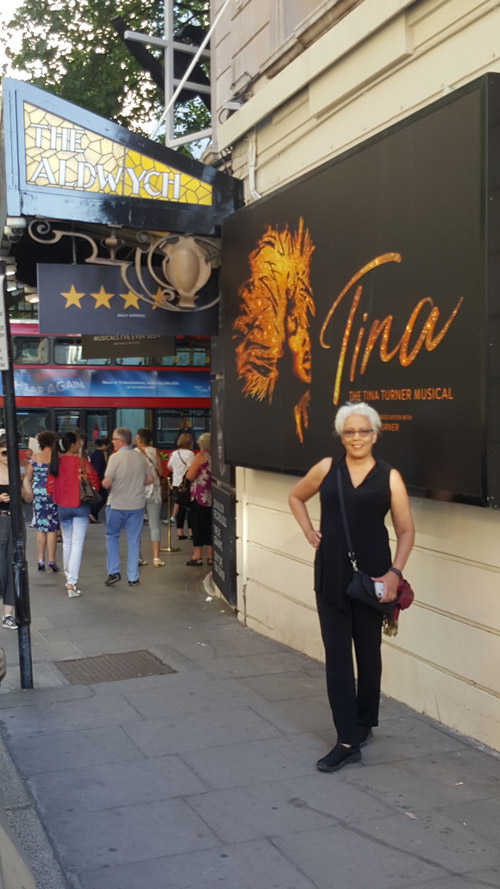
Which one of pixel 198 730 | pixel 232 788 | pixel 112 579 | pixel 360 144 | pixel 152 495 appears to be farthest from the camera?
pixel 152 495

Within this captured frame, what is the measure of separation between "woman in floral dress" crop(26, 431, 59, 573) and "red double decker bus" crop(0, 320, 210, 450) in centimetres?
707

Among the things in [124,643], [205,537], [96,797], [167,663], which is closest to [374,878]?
[96,797]

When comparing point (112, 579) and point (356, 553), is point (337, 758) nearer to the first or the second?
point (356, 553)

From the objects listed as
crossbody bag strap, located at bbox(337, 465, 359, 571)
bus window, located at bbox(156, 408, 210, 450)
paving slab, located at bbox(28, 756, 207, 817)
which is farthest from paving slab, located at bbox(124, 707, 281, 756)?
bus window, located at bbox(156, 408, 210, 450)

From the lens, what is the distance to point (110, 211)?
796 cm

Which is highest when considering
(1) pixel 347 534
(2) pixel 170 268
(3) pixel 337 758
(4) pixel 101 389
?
(2) pixel 170 268

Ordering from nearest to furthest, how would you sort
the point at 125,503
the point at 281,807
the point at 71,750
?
the point at 281,807 < the point at 71,750 < the point at 125,503

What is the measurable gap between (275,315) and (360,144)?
1.82 m

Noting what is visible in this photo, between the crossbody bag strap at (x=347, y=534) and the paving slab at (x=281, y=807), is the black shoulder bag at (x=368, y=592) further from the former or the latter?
the paving slab at (x=281, y=807)

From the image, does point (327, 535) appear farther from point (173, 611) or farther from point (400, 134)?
point (173, 611)

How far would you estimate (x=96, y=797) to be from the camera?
15.2 ft

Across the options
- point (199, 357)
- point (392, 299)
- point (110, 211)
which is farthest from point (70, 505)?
point (199, 357)

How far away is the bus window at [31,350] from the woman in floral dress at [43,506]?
720cm

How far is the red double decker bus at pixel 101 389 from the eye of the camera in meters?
19.7
